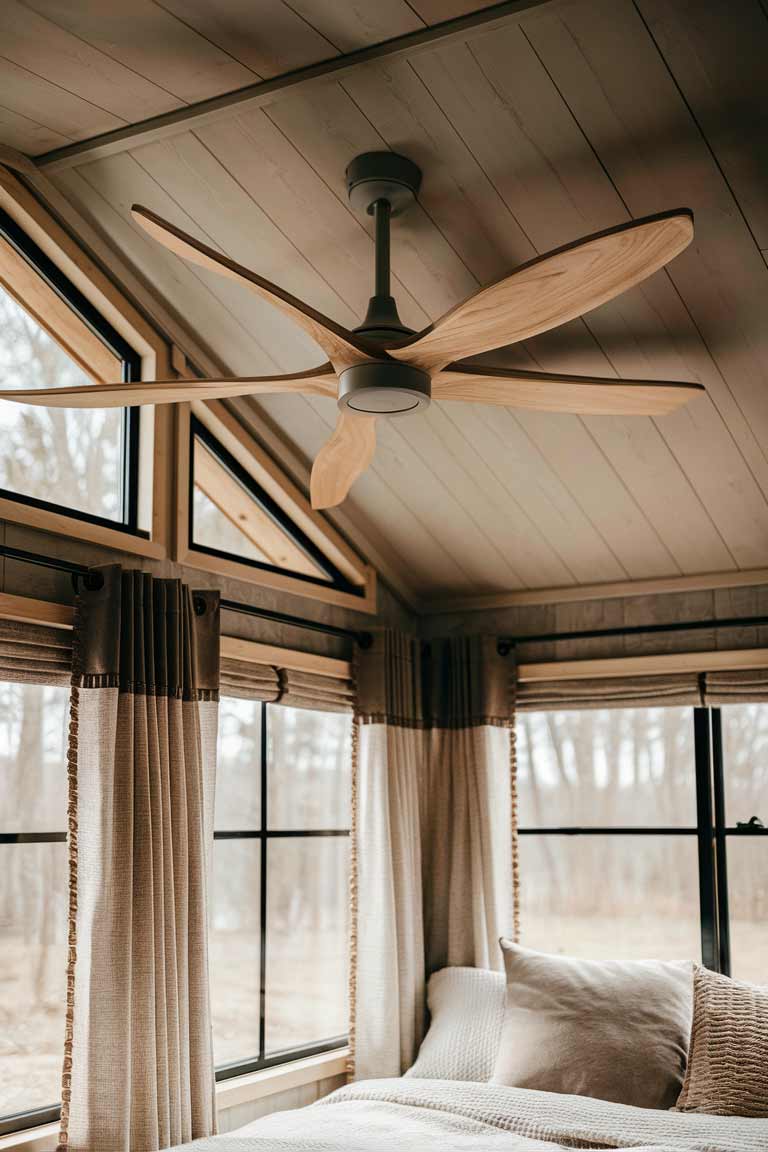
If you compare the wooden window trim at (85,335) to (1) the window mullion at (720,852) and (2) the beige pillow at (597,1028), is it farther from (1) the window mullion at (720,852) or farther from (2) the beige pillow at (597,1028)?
(1) the window mullion at (720,852)

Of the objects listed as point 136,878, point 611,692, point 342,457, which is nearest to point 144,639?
point 136,878

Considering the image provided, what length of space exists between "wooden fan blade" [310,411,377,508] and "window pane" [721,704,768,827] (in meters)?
1.82

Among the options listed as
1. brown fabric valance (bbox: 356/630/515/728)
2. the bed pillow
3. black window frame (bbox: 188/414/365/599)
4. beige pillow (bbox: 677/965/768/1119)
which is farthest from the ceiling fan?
the bed pillow

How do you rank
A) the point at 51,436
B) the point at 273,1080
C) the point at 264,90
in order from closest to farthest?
the point at 264,90, the point at 51,436, the point at 273,1080

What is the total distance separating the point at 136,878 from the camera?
302 cm

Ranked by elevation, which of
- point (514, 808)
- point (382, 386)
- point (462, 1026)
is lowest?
point (462, 1026)

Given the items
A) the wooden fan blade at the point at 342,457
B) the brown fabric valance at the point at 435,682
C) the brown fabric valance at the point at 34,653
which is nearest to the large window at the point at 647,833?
the brown fabric valance at the point at 435,682

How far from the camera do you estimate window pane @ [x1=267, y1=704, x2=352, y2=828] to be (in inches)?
157

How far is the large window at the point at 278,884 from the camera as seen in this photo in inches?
146

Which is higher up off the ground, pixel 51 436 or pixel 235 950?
pixel 51 436

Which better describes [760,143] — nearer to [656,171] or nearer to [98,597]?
[656,171]

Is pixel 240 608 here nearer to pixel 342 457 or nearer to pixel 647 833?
pixel 342 457

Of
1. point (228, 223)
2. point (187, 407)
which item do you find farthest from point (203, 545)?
point (228, 223)

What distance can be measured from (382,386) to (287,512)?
1.85 m
